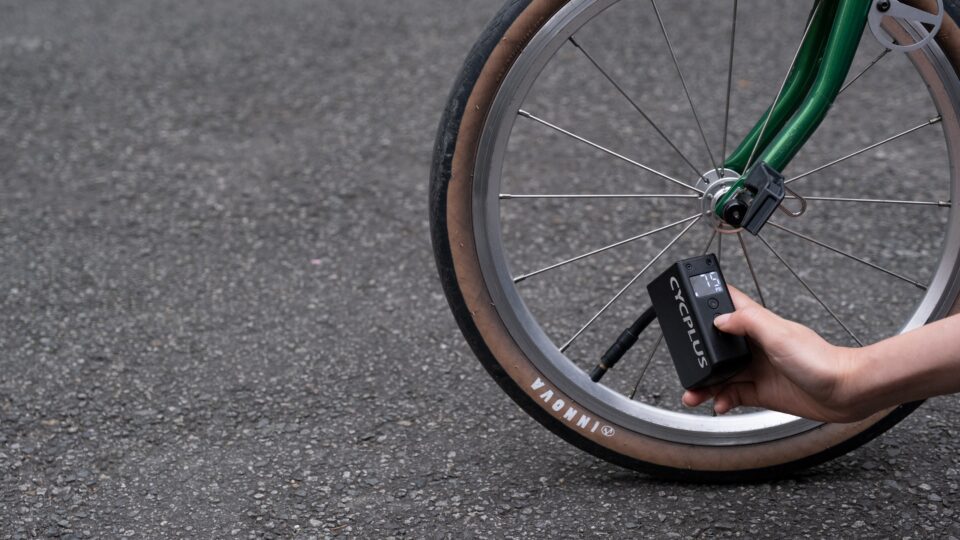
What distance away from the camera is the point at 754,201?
1.91 meters

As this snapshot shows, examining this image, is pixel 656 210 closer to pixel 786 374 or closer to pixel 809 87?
pixel 809 87

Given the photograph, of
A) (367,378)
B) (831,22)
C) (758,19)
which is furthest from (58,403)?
(758,19)

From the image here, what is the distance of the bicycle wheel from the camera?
2.04m

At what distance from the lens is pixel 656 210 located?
333 cm

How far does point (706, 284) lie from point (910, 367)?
0.40m

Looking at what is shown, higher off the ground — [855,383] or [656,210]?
[656,210]

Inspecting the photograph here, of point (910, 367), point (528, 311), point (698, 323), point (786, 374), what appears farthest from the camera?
point (528, 311)

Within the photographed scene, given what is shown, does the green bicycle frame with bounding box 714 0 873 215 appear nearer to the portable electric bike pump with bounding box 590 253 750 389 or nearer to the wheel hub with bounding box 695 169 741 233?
the wheel hub with bounding box 695 169 741 233

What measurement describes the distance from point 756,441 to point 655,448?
0.20 meters

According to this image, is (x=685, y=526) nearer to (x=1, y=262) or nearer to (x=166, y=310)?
(x=166, y=310)

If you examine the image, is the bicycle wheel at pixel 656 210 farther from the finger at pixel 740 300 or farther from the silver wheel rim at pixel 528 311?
the finger at pixel 740 300

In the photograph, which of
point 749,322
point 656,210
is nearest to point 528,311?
point 749,322

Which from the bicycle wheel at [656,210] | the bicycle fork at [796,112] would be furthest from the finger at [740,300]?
the bicycle wheel at [656,210]

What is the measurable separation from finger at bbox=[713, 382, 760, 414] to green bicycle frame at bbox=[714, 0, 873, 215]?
1.07 ft
